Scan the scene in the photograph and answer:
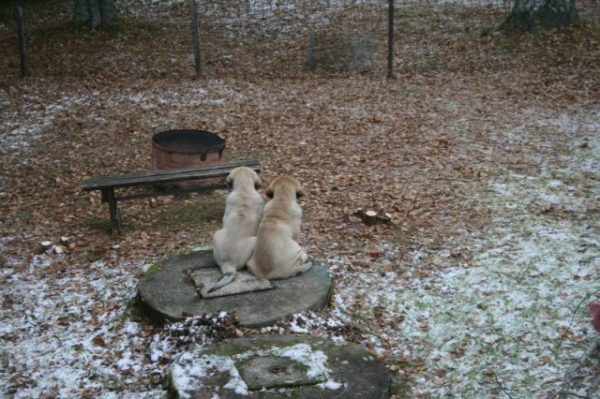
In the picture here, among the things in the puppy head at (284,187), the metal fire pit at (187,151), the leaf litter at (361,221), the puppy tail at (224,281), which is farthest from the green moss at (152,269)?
the metal fire pit at (187,151)

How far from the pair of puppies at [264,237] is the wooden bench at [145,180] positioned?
1680mm

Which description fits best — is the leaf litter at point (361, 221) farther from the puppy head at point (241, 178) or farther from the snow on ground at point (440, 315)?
the puppy head at point (241, 178)

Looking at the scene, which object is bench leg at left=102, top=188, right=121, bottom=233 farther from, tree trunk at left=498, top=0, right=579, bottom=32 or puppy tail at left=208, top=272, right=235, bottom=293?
tree trunk at left=498, top=0, right=579, bottom=32

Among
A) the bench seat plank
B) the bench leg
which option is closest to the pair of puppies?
the bench seat plank

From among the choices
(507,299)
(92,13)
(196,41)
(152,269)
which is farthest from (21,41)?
(507,299)

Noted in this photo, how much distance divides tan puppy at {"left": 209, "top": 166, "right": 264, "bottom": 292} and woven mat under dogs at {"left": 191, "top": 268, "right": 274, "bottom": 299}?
2.5 inches

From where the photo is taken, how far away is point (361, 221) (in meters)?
9.05

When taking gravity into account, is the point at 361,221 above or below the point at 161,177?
below

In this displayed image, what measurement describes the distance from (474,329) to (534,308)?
693mm

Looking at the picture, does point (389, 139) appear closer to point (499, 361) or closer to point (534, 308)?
point (534, 308)

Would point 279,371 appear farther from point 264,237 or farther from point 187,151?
point 187,151

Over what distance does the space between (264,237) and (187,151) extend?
A: 11.0 feet

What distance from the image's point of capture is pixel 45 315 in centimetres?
725

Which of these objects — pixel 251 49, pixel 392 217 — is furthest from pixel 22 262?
pixel 251 49
